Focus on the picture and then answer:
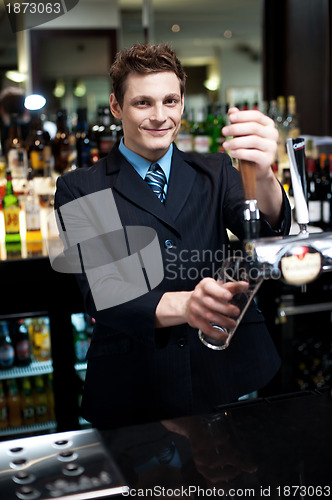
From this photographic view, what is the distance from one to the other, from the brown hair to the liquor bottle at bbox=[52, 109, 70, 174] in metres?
1.83

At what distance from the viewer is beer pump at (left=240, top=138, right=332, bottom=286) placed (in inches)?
37.1

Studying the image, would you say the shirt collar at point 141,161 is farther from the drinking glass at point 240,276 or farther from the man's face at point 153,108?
the drinking glass at point 240,276

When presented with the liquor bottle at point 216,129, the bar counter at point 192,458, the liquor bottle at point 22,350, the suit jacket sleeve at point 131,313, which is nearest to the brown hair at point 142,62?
the suit jacket sleeve at point 131,313

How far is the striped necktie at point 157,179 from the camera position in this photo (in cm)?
152

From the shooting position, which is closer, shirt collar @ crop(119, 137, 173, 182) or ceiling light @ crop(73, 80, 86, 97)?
shirt collar @ crop(119, 137, 173, 182)

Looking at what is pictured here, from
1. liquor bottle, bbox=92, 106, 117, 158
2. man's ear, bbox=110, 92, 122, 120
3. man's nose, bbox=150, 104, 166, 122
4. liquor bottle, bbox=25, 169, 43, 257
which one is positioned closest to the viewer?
man's nose, bbox=150, 104, 166, 122

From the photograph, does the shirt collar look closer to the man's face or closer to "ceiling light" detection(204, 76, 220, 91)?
the man's face

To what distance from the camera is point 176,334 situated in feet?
4.83

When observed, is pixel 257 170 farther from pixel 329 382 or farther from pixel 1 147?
pixel 1 147

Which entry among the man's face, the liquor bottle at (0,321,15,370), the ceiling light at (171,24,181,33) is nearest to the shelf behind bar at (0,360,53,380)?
the liquor bottle at (0,321,15,370)

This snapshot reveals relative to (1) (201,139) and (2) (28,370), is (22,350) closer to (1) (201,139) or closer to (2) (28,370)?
(2) (28,370)

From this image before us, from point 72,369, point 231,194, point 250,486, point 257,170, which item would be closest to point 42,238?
point 72,369

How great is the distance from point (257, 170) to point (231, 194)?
0.45 m

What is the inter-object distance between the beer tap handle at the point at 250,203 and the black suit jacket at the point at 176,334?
46cm
